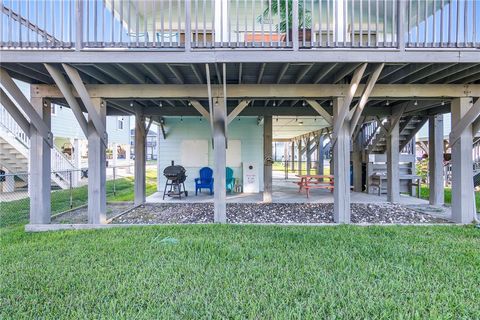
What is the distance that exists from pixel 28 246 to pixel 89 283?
1.90m

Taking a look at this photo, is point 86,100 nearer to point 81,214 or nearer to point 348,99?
point 81,214

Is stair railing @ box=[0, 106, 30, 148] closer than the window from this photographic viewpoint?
Yes

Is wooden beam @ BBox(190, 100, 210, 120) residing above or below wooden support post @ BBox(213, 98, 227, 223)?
above

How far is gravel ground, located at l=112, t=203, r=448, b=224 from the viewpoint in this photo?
6.14 metres

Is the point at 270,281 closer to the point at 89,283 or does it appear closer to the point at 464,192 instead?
the point at 89,283

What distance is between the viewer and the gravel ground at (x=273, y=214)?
20.1 feet

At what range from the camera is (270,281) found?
10.0 feet

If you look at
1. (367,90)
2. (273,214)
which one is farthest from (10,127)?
(367,90)

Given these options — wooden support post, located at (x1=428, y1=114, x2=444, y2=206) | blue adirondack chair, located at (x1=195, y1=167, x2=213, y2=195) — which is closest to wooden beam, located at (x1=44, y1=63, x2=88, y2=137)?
blue adirondack chair, located at (x1=195, y1=167, x2=213, y2=195)

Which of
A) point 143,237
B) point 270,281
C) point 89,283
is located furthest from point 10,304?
point 270,281

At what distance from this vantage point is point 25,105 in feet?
15.9

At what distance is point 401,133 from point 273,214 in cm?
575

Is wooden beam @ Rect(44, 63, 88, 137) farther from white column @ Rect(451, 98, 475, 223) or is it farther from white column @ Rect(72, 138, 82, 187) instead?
white column @ Rect(72, 138, 82, 187)

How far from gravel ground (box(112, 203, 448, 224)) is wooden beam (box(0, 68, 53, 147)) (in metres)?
2.09
